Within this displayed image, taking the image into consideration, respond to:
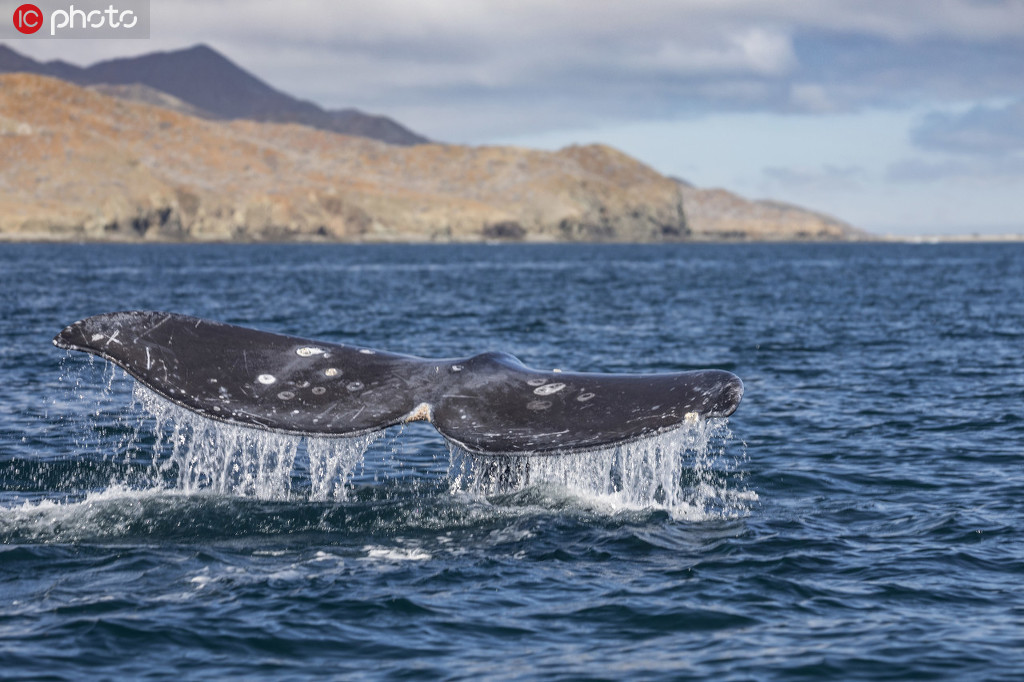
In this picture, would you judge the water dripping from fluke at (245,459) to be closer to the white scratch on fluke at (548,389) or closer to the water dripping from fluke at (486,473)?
the water dripping from fluke at (486,473)

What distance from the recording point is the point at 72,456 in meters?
12.8

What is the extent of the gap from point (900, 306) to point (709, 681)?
35863 millimetres

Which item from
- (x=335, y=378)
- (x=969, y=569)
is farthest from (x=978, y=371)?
(x=335, y=378)

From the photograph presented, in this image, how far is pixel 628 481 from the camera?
37.9ft

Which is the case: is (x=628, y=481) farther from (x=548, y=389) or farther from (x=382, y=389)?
(x=382, y=389)

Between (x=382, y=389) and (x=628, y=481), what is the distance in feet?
17.4

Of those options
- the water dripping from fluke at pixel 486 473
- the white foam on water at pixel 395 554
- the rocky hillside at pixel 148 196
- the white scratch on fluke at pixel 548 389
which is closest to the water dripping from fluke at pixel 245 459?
the water dripping from fluke at pixel 486 473

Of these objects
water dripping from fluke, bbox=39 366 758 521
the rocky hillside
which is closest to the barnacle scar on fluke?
water dripping from fluke, bbox=39 366 758 521

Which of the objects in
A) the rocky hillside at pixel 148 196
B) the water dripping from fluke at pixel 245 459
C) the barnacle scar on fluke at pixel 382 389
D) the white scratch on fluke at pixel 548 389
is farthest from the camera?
the rocky hillside at pixel 148 196

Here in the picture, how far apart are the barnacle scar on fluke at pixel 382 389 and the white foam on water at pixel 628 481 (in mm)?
1203

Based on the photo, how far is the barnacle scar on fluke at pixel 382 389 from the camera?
6.28 meters

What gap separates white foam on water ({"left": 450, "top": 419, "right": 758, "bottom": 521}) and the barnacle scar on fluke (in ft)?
3.95

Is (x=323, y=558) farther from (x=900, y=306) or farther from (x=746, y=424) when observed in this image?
(x=900, y=306)

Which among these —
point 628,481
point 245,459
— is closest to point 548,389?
point 245,459
